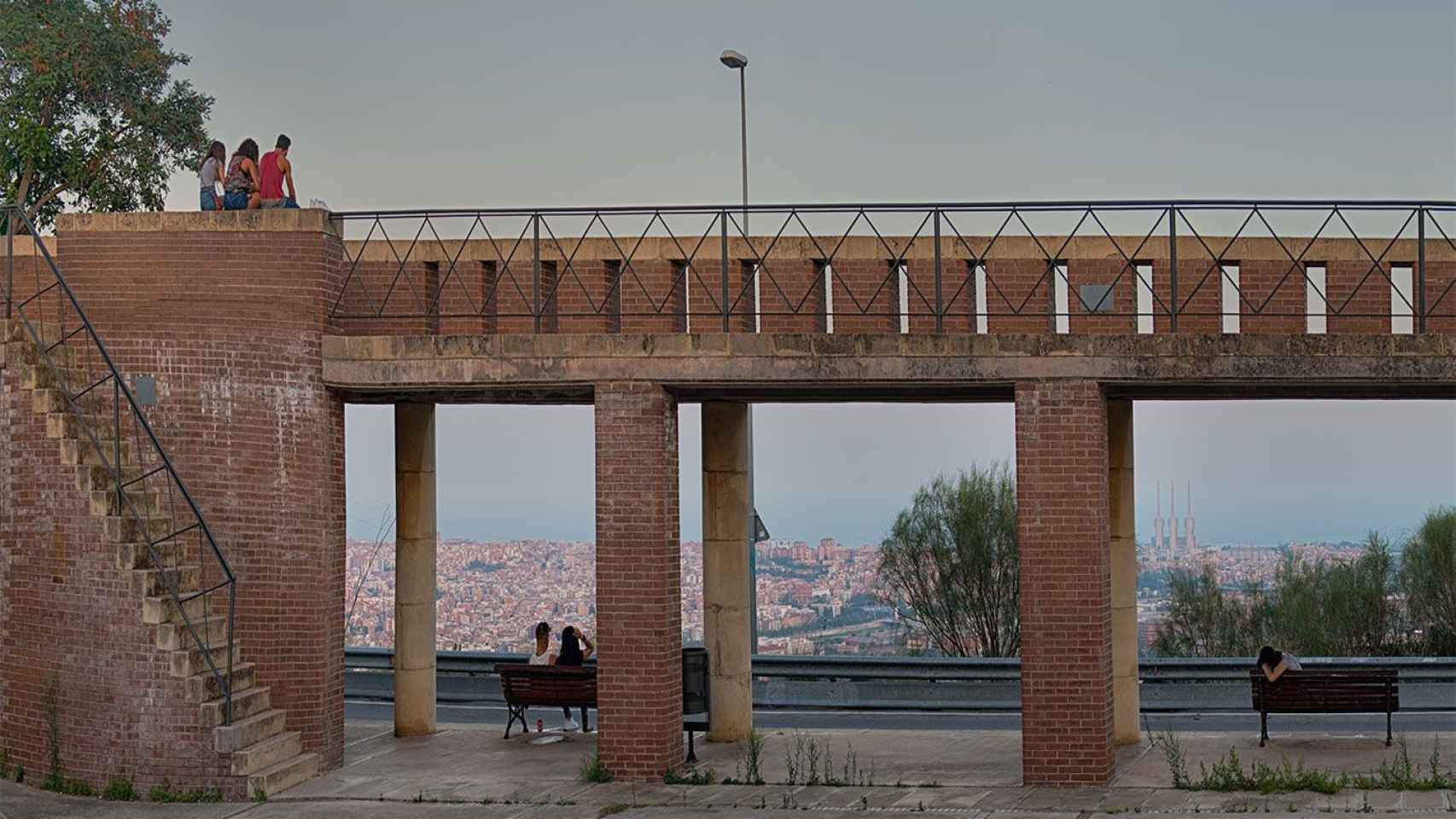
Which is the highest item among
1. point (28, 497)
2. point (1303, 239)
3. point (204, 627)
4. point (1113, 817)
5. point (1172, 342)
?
point (1303, 239)

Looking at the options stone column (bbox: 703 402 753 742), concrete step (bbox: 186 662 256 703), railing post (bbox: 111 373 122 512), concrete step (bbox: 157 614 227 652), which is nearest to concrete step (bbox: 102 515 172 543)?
railing post (bbox: 111 373 122 512)

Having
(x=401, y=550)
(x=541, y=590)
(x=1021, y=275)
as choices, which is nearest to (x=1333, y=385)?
(x=1021, y=275)

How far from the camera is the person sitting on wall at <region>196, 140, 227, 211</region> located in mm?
18484

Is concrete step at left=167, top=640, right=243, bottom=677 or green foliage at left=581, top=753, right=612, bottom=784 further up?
concrete step at left=167, top=640, right=243, bottom=677

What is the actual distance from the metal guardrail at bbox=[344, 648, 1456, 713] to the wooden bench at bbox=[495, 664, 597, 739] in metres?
3.93

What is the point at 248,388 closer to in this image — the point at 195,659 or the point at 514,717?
the point at 195,659

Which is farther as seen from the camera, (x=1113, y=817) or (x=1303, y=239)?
(x=1303, y=239)

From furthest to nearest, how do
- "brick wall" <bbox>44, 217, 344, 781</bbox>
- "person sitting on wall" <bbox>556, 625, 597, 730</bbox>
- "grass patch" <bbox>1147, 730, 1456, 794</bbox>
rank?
"person sitting on wall" <bbox>556, 625, 597, 730</bbox>
"brick wall" <bbox>44, 217, 344, 781</bbox>
"grass patch" <bbox>1147, 730, 1456, 794</bbox>

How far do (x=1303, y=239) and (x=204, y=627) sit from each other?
11.2 m

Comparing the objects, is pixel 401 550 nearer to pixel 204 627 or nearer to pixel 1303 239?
pixel 204 627

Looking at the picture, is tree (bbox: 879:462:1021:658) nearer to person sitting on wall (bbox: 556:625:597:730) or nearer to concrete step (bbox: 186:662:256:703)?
person sitting on wall (bbox: 556:625:597:730)

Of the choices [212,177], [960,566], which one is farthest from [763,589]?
[212,177]

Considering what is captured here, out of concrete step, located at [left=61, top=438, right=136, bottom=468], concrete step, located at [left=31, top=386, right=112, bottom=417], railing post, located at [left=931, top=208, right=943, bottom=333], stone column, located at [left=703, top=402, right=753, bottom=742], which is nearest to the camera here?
concrete step, located at [left=61, top=438, right=136, bottom=468]

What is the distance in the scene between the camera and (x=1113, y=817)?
1514cm
